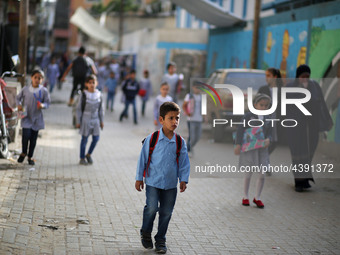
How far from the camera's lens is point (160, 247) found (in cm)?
607

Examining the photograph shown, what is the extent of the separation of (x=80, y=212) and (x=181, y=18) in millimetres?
35741

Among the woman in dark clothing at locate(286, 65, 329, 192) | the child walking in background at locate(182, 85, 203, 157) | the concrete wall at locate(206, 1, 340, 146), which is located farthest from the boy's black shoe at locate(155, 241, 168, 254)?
the concrete wall at locate(206, 1, 340, 146)

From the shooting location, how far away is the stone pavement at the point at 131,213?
6.35 m

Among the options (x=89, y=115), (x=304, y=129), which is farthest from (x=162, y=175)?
(x=89, y=115)

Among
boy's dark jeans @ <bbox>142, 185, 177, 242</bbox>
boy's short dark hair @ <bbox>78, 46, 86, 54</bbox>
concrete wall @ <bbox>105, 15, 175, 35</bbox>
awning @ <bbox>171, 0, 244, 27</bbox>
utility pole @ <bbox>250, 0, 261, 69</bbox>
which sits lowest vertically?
boy's dark jeans @ <bbox>142, 185, 177, 242</bbox>

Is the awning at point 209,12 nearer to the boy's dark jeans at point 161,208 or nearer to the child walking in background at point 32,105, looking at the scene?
the child walking in background at point 32,105

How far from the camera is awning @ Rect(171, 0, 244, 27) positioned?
21.8 meters

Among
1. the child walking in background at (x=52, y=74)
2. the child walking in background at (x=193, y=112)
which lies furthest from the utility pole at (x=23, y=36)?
the child walking in background at (x=52, y=74)

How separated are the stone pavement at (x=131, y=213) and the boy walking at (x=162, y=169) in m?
0.28

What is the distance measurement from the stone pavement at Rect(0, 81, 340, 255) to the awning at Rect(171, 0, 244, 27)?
36.0ft

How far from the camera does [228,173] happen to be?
931 centimetres

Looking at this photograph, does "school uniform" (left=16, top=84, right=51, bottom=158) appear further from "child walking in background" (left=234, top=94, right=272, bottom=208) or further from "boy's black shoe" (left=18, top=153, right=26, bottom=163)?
"child walking in background" (left=234, top=94, right=272, bottom=208)

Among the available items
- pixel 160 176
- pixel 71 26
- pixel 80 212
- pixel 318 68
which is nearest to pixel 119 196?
pixel 80 212
